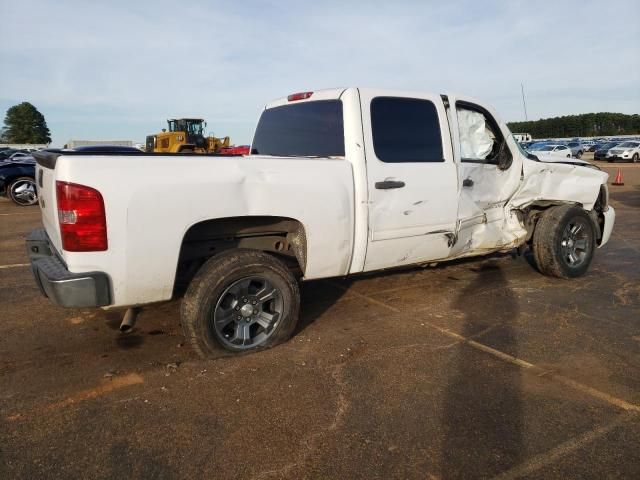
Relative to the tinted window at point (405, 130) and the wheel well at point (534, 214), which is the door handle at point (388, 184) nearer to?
the tinted window at point (405, 130)

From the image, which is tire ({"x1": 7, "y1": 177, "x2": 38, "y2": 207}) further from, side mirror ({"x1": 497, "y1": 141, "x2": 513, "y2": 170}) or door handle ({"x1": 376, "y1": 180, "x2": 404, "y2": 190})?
side mirror ({"x1": 497, "y1": 141, "x2": 513, "y2": 170})

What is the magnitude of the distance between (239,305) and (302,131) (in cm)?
176

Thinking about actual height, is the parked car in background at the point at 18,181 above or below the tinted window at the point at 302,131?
above

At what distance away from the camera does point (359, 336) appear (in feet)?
13.0

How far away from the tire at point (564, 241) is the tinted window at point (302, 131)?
2745mm

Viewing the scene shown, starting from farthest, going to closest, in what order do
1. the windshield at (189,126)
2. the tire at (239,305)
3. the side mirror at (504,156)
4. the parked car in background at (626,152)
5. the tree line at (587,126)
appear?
1. the tree line at (587,126)
2. the parked car in background at (626,152)
3. the windshield at (189,126)
4. the side mirror at (504,156)
5. the tire at (239,305)

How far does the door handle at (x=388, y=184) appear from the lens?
153 inches

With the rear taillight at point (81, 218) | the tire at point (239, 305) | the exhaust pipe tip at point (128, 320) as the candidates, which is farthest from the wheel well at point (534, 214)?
the rear taillight at point (81, 218)

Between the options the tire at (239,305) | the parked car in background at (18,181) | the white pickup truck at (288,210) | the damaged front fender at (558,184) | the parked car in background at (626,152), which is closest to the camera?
the white pickup truck at (288,210)

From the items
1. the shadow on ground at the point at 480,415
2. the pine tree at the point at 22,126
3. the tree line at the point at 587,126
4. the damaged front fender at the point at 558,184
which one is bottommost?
the shadow on ground at the point at 480,415

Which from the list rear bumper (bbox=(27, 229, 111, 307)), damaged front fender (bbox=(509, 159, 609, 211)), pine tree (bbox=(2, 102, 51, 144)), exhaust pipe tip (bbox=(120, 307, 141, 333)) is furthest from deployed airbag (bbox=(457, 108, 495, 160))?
pine tree (bbox=(2, 102, 51, 144))

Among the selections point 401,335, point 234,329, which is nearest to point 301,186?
point 234,329

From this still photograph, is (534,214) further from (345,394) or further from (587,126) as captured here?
(587,126)

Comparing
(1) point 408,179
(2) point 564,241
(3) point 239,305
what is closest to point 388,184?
(1) point 408,179
